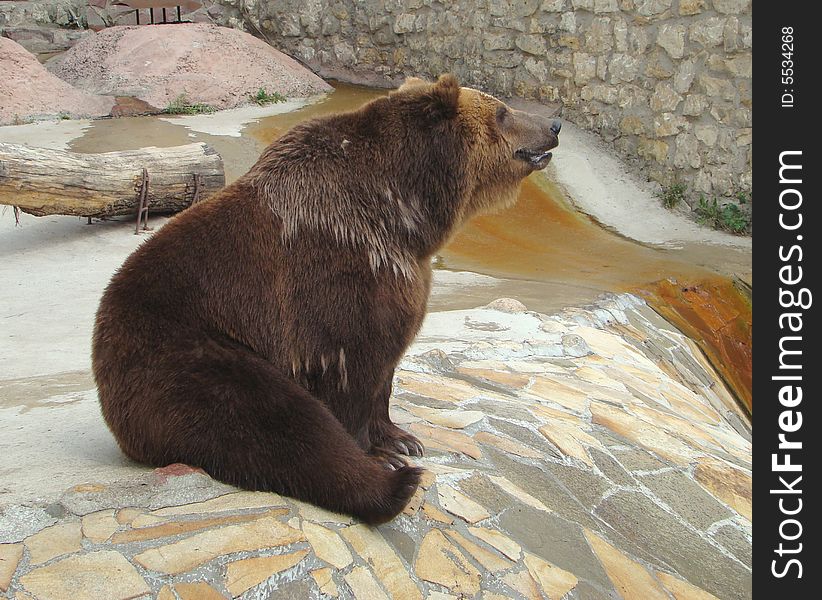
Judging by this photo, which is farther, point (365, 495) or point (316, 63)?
point (316, 63)

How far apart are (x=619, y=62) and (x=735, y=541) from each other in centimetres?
817

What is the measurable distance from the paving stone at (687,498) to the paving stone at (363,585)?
5.76 feet

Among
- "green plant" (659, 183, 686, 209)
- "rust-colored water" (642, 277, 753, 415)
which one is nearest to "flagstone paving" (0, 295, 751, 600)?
"rust-colored water" (642, 277, 753, 415)

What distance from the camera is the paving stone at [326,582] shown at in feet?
8.48

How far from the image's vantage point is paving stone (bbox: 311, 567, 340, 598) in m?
2.59

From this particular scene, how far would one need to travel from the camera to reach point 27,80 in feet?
41.0

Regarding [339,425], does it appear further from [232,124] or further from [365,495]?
[232,124]

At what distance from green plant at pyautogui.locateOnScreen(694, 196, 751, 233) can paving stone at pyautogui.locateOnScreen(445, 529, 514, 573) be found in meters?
7.79

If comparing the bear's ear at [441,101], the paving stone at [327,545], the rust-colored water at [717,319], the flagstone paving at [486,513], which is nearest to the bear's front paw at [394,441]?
the flagstone paving at [486,513]

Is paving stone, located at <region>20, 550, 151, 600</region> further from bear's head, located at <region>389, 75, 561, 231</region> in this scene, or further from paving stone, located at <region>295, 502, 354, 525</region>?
bear's head, located at <region>389, 75, 561, 231</region>

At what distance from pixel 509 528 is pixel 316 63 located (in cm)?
1328

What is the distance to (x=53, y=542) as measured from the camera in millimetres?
2475

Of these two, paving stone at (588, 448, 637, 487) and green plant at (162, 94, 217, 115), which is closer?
paving stone at (588, 448, 637, 487)
